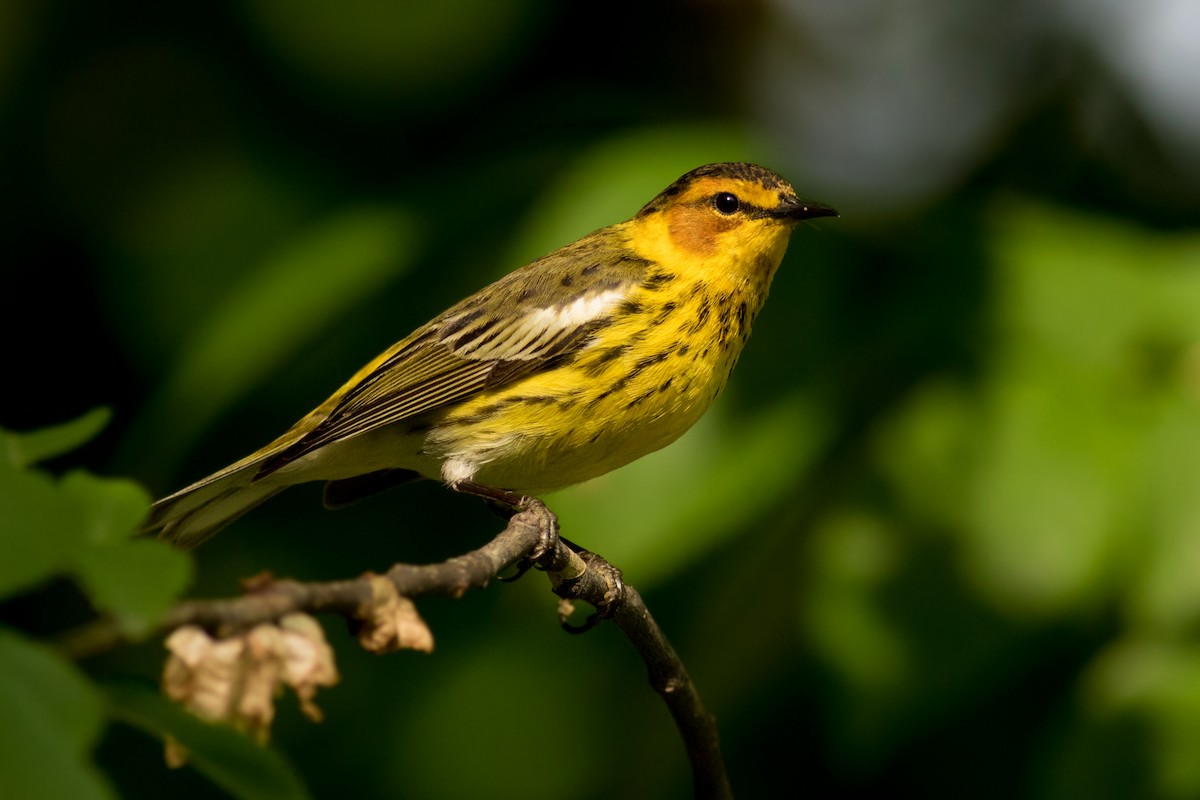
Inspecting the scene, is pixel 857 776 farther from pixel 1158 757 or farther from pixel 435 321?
pixel 435 321

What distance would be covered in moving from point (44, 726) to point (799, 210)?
2.95 m

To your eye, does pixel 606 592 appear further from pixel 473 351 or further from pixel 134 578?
pixel 134 578

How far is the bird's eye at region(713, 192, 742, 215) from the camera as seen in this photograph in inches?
149

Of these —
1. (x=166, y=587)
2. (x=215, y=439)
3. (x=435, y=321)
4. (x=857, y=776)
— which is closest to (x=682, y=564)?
(x=857, y=776)

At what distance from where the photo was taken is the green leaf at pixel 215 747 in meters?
0.86

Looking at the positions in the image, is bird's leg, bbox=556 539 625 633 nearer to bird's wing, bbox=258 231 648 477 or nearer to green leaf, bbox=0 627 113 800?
bird's wing, bbox=258 231 648 477

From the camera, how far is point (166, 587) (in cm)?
84

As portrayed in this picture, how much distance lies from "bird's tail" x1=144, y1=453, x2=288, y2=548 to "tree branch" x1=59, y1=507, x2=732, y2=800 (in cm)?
87

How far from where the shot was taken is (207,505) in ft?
10.7

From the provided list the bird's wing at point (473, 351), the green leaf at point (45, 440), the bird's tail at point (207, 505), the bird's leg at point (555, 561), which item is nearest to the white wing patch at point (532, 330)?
the bird's wing at point (473, 351)

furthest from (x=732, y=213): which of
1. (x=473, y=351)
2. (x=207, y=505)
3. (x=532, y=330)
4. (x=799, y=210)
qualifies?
(x=207, y=505)

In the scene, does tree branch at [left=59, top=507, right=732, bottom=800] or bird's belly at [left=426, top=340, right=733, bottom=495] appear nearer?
tree branch at [left=59, top=507, right=732, bottom=800]

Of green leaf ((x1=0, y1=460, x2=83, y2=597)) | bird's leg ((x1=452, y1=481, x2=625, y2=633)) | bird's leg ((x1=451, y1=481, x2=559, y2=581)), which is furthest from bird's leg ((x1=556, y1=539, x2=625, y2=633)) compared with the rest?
green leaf ((x1=0, y1=460, x2=83, y2=597))

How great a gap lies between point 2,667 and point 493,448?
263 cm
